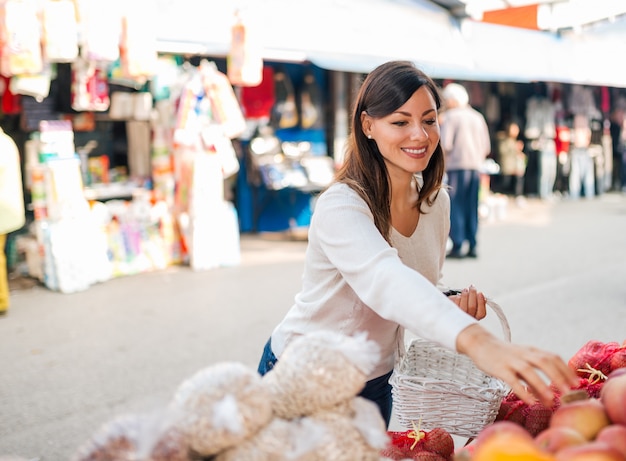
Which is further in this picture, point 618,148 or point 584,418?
point 618,148

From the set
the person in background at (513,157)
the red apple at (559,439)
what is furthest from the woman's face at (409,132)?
the person in background at (513,157)

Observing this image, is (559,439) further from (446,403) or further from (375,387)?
(375,387)

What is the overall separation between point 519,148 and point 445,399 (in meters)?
13.8

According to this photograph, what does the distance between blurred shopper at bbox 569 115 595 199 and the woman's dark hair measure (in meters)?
14.2

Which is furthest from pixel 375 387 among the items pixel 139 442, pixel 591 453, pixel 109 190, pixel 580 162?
pixel 580 162

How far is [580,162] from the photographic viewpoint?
15.3 meters

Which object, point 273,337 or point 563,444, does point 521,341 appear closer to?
point 273,337

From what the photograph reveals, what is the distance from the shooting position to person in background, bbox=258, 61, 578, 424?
1.59 metres

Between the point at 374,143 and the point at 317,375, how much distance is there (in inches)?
41.6

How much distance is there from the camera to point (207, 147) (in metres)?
7.39

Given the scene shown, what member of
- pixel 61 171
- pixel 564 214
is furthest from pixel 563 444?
pixel 564 214

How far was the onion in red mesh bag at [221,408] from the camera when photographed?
3.54ft

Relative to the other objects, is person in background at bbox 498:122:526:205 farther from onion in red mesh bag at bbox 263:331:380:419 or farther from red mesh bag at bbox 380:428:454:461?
onion in red mesh bag at bbox 263:331:380:419

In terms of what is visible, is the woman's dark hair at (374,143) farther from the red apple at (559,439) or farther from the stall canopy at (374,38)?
the stall canopy at (374,38)
